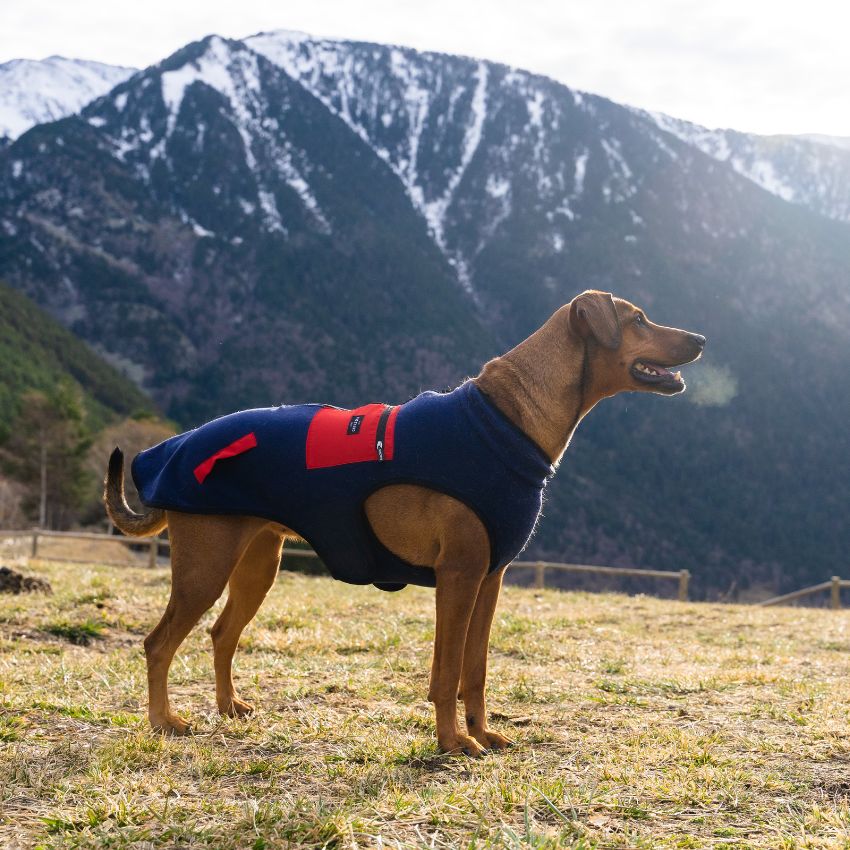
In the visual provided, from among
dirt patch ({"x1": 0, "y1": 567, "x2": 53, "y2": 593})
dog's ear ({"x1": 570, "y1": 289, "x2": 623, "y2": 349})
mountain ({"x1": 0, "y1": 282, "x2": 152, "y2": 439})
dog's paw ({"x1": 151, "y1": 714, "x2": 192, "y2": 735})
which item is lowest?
dirt patch ({"x1": 0, "y1": 567, "x2": 53, "y2": 593})

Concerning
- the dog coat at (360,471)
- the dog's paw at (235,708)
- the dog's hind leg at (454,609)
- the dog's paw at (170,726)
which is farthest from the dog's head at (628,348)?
the dog's paw at (170,726)

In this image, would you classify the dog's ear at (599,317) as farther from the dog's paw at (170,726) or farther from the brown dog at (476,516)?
the dog's paw at (170,726)

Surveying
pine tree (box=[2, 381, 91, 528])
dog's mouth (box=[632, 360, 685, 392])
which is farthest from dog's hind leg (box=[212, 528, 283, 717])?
pine tree (box=[2, 381, 91, 528])

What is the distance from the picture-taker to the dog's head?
460cm

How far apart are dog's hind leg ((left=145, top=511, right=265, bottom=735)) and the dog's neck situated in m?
1.53

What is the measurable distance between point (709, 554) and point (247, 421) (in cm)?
12670

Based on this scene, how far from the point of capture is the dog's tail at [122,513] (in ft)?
16.4

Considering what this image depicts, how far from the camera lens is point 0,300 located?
119375mm

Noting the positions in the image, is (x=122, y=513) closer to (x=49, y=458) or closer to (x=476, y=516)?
(x=476, y=516)

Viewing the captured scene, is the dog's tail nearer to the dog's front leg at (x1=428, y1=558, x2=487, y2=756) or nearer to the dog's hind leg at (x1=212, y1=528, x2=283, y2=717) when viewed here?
the dog's hind leg at (x1=212, y1=528, x2=283, y2=717)

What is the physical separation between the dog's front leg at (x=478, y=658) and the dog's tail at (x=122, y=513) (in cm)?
184

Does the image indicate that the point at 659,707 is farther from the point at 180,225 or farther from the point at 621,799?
the point at 180,225

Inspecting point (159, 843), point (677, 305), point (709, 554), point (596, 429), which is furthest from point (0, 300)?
point (159, 843)

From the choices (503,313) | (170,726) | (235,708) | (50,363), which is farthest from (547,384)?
(503,313)
